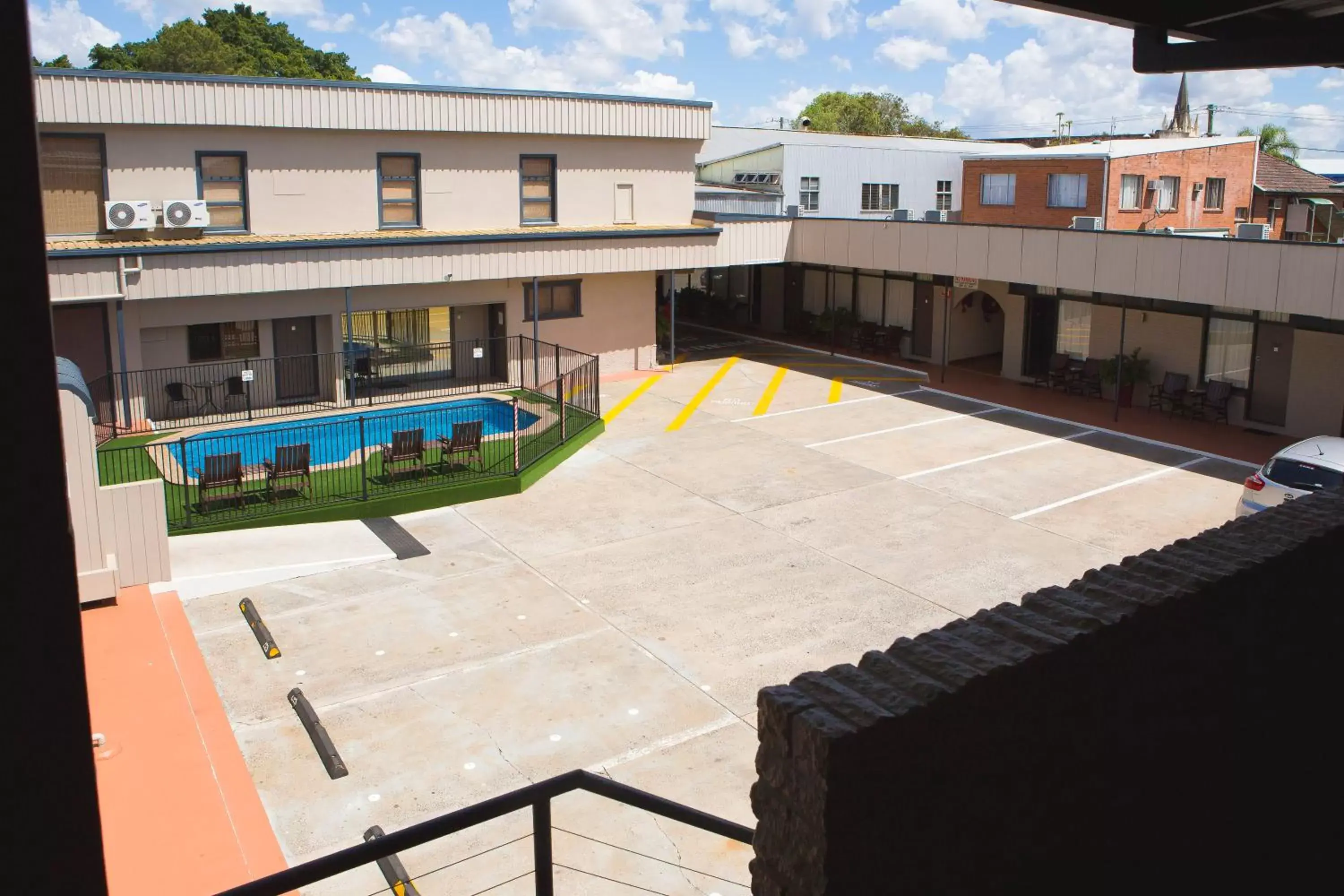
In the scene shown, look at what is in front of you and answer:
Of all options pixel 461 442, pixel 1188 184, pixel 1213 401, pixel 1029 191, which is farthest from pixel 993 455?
pixel 1188 184

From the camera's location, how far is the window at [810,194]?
4450 cm

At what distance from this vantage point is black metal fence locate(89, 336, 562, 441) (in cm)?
2398

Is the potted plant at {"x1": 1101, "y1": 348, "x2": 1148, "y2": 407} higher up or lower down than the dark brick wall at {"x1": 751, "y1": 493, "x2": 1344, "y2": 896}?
lower down

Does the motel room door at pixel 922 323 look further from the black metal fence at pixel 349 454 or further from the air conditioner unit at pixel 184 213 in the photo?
the air conditioner unit at pixel 184 213

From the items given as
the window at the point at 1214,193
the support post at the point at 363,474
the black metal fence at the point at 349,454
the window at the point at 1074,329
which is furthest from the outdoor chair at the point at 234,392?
the window at the point at 1214,193

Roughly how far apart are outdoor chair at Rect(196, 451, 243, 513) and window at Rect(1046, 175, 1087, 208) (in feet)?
95.5

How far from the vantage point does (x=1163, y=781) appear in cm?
392

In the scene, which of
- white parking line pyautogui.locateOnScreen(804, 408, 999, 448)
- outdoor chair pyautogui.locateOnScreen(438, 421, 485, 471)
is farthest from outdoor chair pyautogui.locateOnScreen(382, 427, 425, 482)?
white parking line pyautogui.locateOnScreen(804, 408, 999, 448)

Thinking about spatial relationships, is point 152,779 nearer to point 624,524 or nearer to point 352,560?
point 352,560

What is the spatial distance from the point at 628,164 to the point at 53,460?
29987 mm

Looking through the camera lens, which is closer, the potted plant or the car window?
the car window

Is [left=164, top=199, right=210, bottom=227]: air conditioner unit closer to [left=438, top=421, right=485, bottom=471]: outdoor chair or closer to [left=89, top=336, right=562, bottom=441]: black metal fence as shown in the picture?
[left=89, top=336, right=562, bottom=441]: black metal fence

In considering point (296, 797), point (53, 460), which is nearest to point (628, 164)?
point (296, 797)

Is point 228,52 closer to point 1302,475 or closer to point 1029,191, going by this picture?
point 1029,191
